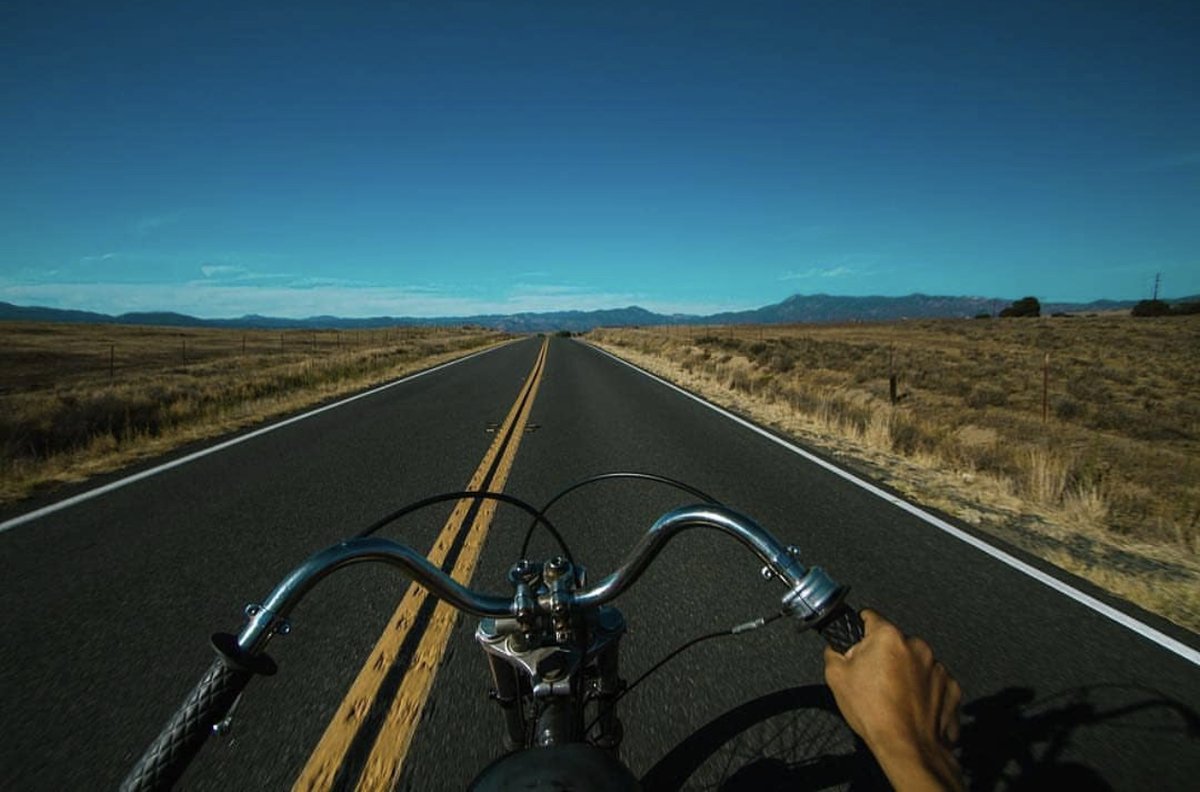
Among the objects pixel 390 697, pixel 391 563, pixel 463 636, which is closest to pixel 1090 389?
pixel 463 636

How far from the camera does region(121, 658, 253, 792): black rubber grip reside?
82cm

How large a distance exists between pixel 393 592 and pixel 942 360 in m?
32.7

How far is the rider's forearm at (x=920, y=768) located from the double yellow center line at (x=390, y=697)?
6.08 feet

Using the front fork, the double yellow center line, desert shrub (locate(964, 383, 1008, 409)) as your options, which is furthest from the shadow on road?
desert shrub (locate(964, 383, 1008, 409))

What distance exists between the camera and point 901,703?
946 mm

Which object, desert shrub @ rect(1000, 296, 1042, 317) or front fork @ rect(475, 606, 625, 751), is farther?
desert shrub @ rect(1000, 296, 1042, 317)

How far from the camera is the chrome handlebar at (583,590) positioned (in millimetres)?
1042

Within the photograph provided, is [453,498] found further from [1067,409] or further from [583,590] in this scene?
[1067,409]

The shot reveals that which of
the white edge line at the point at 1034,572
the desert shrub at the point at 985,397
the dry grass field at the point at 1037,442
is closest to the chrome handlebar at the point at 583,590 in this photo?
the white edge line at the point at 1034,572

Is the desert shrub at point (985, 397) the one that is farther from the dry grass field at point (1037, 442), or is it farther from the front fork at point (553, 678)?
the front fork at point (553, 678)

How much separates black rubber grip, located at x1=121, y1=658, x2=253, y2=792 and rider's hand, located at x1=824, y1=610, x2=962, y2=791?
38.2 inches

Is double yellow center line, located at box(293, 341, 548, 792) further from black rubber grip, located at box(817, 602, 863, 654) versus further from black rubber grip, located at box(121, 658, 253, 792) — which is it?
black rubber grip, located at box(817, 602, 863, 654)

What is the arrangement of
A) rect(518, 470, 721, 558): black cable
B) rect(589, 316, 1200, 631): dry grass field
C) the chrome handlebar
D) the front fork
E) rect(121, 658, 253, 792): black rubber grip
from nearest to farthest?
1. rect(121, 658, 253, 792): black rubber grip
2. the chrome handlebar
3. the front fork
4. rect(518, 470, 721, 558): black cable
5. rect(589, 316, 1200, 631): dry grass field

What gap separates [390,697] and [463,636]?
1.82ft
